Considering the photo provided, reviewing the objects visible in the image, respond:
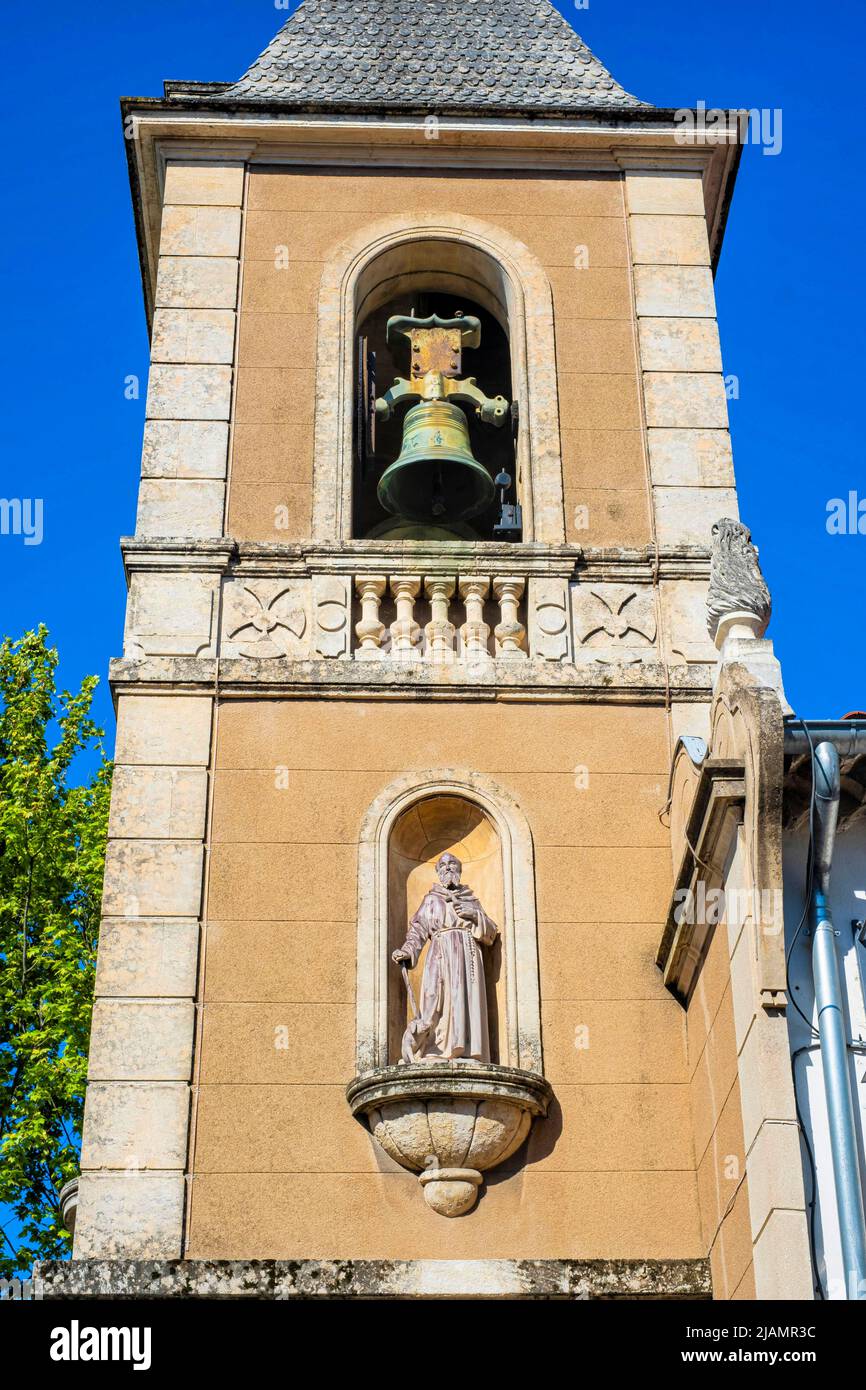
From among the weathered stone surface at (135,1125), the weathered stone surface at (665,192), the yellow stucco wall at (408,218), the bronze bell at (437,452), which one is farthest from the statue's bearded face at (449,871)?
the weathered stone surface at (665,192)

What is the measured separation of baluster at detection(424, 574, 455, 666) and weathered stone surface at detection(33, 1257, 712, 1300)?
4192 mm

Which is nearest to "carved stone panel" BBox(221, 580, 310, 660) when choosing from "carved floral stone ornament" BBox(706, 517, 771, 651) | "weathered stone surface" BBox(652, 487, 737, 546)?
"weathered stone surface" BBox(652, 487, 737, 546)

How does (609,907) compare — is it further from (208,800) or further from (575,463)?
(575,463)

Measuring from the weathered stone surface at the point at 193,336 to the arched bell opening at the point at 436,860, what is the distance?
13.6 feet

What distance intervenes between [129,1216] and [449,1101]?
187 cm

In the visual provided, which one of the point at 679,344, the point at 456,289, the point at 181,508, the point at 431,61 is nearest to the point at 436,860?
the point at 181,508

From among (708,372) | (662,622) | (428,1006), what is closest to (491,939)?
(428,1006)

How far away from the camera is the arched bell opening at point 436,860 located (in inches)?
507

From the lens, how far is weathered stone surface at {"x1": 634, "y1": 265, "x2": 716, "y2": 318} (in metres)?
16.2

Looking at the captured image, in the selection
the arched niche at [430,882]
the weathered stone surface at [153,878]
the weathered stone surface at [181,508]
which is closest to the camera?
the arched niche at [430,882]

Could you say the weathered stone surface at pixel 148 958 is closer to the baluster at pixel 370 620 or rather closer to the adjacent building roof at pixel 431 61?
the baluster at pixel 370 620

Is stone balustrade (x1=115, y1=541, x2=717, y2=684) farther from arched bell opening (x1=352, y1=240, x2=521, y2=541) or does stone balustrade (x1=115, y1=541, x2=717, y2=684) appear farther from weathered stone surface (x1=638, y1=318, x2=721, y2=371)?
weathered stone surface (x1=638, y1=318, x2=721, y2=371)

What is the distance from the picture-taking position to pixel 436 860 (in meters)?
13.5

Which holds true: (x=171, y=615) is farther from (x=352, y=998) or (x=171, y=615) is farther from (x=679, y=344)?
(x=679, y=344)
